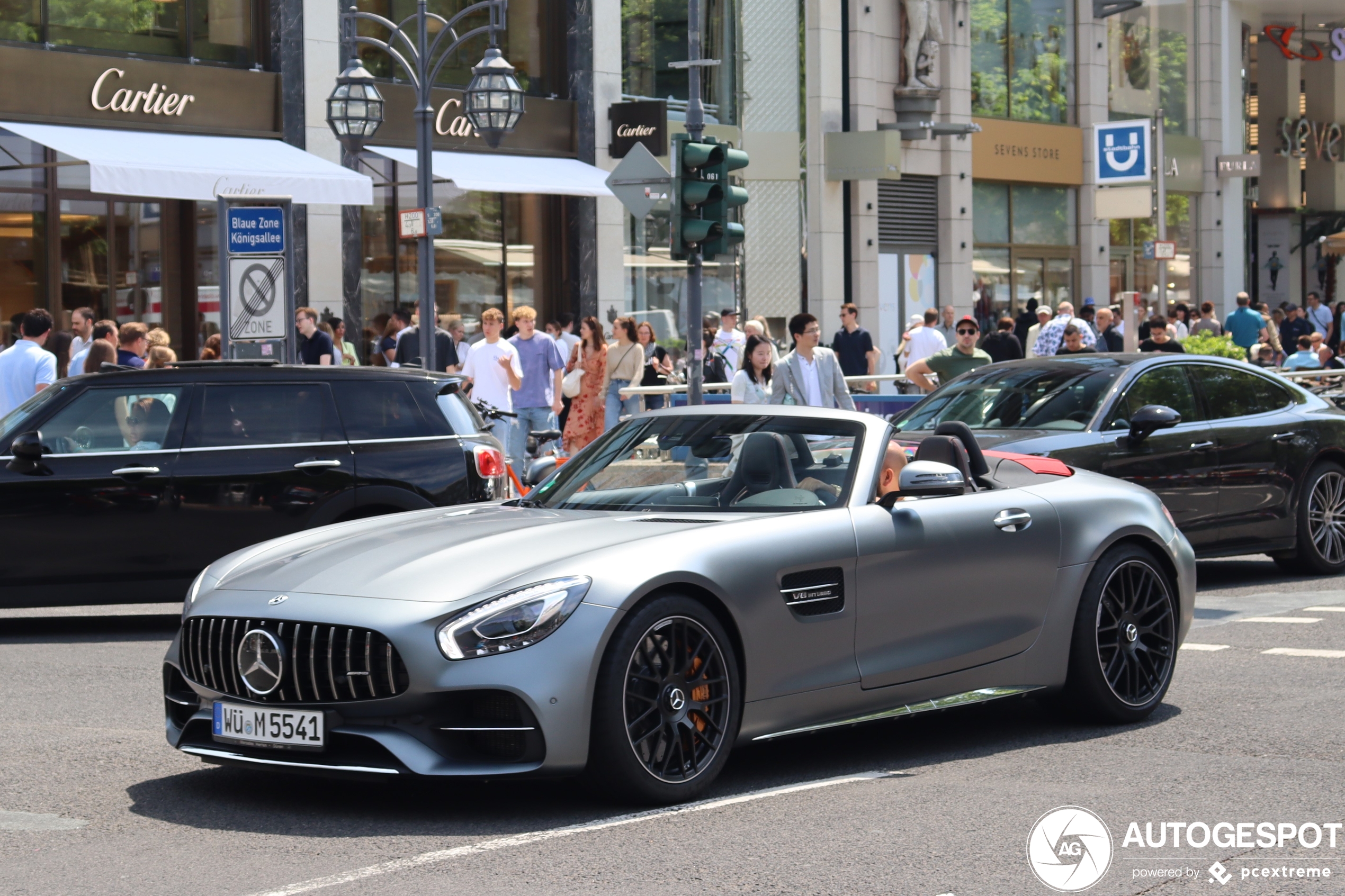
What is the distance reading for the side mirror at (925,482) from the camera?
6656 mm

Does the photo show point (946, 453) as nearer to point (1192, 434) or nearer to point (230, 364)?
point (1192, 434)

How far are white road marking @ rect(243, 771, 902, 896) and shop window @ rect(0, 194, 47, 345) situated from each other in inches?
669

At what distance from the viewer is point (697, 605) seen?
5.93 meters

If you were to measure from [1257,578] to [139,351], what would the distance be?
9.63m

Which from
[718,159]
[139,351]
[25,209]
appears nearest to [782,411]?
[718,159]

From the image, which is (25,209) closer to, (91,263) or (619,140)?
(91,263)

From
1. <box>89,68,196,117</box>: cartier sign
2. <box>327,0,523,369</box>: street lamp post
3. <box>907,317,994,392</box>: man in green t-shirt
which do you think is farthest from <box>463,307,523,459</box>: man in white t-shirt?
<box>89,68,196,117</box>: cartier sign

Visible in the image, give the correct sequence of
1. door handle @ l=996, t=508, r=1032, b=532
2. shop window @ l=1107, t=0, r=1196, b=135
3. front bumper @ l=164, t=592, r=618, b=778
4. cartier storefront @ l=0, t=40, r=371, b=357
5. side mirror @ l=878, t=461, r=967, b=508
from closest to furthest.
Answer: front bumper @ l=164, t=592, r=618, b=778
side mirror @ l=878, t=461, r=967, b=508
door handle @ l=996, t=508, r=1032, b=532
cartier storefront @ l=0, t=40, r=371, b=357
shop window @ l=1107, t=0, r=1196, b=135

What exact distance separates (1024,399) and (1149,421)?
97cm

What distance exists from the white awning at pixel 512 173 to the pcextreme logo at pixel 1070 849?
19.7m

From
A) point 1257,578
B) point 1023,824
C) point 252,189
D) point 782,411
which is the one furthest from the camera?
point 252,189

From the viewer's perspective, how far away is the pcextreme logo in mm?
5074

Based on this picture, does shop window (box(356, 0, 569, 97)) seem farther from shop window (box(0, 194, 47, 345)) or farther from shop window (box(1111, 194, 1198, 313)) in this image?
shop window (box(1111, 194, 1198, 313))

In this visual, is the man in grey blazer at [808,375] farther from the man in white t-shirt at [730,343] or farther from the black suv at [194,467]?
the man in white t-shirt at [730,343]
